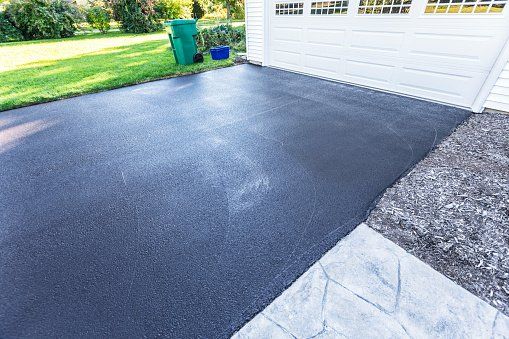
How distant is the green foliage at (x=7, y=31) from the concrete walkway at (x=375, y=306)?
1810 centimetres

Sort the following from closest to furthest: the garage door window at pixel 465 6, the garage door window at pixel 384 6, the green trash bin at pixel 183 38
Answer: the garage door window at pixel 465 6 < the garage door window at pixel 384 6 < the green trash bin at pixel 183 38

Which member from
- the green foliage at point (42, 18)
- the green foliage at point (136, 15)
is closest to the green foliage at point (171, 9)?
the green foliage at point (136, 15)

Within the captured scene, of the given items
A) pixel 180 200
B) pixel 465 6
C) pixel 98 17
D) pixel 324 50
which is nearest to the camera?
pixel 180 200

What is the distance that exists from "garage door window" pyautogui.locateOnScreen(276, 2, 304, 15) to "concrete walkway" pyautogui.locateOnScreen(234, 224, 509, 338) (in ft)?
19.5

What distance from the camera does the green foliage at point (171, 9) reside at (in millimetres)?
15822

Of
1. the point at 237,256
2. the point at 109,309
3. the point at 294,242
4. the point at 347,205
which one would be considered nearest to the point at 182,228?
the point at 237,256

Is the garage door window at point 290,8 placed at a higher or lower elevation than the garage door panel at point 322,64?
higher

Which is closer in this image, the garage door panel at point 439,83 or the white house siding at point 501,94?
the white house siding at point 501,94

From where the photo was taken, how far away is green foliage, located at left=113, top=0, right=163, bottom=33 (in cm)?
1370

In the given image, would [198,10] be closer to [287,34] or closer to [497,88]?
[287,34]

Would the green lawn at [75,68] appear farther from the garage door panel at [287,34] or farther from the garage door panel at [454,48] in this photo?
the garage door panel at [454,48]

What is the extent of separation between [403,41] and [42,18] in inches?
651

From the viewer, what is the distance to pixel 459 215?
7.26ft

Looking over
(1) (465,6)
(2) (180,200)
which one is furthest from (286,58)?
(2) (180,200)
